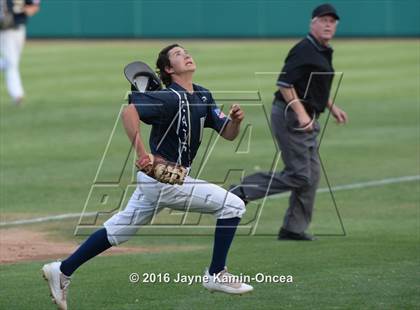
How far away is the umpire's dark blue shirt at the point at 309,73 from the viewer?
1079 cm

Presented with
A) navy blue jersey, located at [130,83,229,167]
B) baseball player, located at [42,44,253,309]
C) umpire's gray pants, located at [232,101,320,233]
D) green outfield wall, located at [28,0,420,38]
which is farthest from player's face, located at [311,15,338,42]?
green outfield wall, located at [28,0,420,38]

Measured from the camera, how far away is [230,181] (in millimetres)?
14164

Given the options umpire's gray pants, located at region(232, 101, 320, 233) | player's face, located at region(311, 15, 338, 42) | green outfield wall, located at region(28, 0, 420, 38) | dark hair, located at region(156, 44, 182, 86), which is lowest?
green outfield wall, located at region(28, 0, 420, 38)

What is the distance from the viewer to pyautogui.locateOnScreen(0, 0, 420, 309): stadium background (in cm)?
840

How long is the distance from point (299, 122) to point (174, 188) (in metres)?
3.05

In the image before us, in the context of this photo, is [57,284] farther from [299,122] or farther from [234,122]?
[299,122]

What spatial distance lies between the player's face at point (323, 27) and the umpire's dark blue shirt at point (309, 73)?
92 millimetres

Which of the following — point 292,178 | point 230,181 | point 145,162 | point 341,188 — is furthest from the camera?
point 230,181

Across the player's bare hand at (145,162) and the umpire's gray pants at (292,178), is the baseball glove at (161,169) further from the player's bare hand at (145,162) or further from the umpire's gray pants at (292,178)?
the umpire's gray pants at (292,178)

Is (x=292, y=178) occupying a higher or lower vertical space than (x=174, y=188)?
lower

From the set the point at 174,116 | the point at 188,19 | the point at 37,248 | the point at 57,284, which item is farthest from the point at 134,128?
the point at 188,19

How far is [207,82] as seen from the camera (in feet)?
81.4

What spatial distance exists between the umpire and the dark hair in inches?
107

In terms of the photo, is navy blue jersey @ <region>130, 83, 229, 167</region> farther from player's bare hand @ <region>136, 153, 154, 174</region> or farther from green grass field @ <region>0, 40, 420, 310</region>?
green grass field @ <region>0, 40, 420, 310</region>
